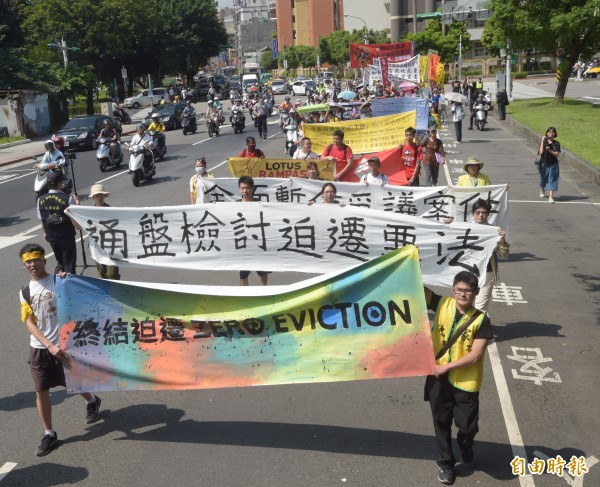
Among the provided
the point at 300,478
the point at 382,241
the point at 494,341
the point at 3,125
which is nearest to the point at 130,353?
the point at 300,478

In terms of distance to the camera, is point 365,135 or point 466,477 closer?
point 466,477

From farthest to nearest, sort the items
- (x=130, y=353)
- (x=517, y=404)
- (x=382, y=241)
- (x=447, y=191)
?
1. (x=447, y=191)
2. (x=382, y=241)
3. (x=517, y=404)
4. (x=130, y=353)

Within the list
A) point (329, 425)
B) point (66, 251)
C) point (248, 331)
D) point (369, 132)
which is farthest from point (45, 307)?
point (369, 132)

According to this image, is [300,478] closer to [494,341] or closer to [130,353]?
[130,353]

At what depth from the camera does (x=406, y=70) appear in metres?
32.4

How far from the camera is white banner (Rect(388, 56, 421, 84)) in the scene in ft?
106

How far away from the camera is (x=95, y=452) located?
5.68 metres

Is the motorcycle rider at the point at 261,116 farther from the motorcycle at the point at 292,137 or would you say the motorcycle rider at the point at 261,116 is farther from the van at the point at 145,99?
the van at the point at 145,99

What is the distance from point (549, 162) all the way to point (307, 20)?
414 feet

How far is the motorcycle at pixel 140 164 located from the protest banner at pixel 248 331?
1403 centimetres

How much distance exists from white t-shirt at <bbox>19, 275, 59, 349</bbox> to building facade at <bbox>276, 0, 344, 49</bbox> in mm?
119699

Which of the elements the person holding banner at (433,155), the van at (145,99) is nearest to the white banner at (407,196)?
the person holding banner at (433,155)

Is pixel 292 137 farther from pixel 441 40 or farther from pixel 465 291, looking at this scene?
pixel 441 40

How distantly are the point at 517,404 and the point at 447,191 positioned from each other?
3.81 metres
